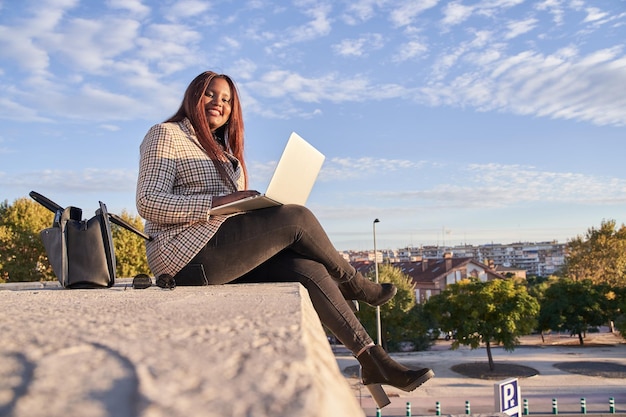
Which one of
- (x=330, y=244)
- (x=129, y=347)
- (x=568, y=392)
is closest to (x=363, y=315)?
(x=568, y=392)

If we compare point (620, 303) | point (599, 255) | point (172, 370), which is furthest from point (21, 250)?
point (599, 255)

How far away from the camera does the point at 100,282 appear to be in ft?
9.10

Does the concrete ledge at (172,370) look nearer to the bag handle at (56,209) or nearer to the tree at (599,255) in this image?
the bag handle at (56,209)

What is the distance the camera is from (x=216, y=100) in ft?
11.6

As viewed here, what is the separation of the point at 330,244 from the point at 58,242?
1378mm

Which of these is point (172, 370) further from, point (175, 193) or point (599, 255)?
point (599, 255)

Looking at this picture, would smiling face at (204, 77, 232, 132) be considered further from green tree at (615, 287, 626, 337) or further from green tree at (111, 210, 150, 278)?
green tree at (615, 287, 626, 337)

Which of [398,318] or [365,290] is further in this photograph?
[398,318]

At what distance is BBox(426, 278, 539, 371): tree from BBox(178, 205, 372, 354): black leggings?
26.1 metres

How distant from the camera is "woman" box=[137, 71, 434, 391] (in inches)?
113

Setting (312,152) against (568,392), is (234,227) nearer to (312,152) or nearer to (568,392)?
(312,152)

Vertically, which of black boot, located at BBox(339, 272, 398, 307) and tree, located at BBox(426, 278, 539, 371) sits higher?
black boot, located at BBox(339, 272, 398, 307)

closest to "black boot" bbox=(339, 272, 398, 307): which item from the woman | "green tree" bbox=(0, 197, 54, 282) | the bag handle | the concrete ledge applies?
the woman

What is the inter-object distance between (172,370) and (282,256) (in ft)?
7.85
